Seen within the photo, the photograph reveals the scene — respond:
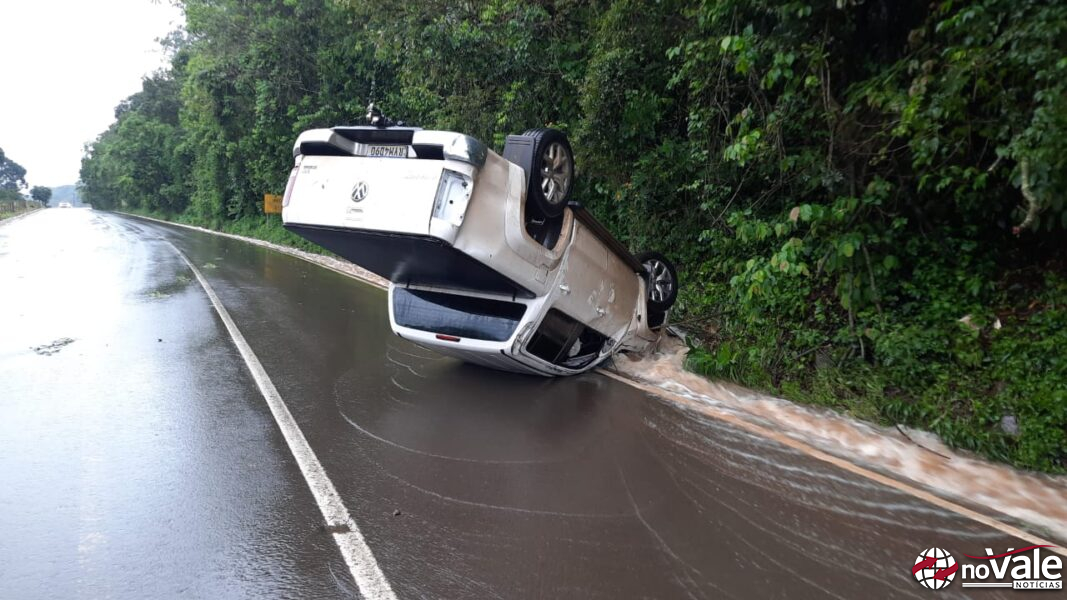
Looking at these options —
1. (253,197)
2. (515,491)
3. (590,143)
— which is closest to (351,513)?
(515,491)

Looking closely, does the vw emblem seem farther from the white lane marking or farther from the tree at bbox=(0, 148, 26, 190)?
the tree at bbox=(0, 148, 26, 190)

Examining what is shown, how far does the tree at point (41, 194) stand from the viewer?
115 m

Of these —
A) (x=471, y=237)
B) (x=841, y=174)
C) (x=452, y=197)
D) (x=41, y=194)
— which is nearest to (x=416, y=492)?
(x=471, y=237)

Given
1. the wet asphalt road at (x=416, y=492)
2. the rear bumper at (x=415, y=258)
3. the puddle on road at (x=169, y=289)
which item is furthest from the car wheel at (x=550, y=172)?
the puddle on road at (x=169, y=289)

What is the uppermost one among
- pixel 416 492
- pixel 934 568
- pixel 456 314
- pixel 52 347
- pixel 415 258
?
pixel 415 258

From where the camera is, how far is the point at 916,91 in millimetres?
4832

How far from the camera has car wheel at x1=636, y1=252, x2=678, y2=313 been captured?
802 centimetres

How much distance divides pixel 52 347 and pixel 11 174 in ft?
472

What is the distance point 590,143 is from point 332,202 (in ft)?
19.0

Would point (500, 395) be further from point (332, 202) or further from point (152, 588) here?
point (152, 588)

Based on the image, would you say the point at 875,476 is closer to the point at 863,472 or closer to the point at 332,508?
the point at 863,472

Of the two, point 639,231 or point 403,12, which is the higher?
point 403,12

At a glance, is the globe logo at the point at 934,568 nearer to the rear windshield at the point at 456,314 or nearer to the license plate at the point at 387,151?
the rear windshield at the point at 456,314

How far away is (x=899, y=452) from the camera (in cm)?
501
